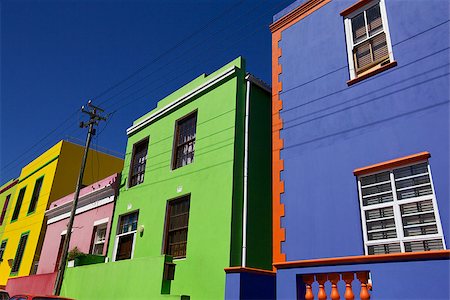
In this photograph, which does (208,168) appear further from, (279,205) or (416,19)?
(416,19)

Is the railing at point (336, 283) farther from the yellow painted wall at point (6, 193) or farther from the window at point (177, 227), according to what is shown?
the yellow painted wall at point (6, 193)

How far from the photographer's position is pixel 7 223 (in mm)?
24594

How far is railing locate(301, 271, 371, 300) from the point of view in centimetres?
555

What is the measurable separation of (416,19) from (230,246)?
242 inches

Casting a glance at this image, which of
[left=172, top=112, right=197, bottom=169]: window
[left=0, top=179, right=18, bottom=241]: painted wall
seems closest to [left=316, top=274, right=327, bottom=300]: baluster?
[left=172, top=112, right=197, bottom=169]: window

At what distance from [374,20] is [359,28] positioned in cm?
35

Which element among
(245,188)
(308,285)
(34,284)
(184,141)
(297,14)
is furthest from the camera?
(34,284)

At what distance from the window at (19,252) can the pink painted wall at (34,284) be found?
2.09 m

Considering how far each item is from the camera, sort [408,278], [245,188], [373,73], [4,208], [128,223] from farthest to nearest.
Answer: [4,208]
[128,223]
[245,188]
[373,73]
[408,278]

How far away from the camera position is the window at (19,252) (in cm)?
2059

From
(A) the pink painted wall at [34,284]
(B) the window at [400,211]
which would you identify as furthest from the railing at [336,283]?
(A) the pink painted wall at [34,284]

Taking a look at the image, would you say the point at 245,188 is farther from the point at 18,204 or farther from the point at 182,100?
the point at 18,204

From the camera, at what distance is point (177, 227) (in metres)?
11.3

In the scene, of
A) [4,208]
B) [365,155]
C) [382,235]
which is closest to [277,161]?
[365,155]
